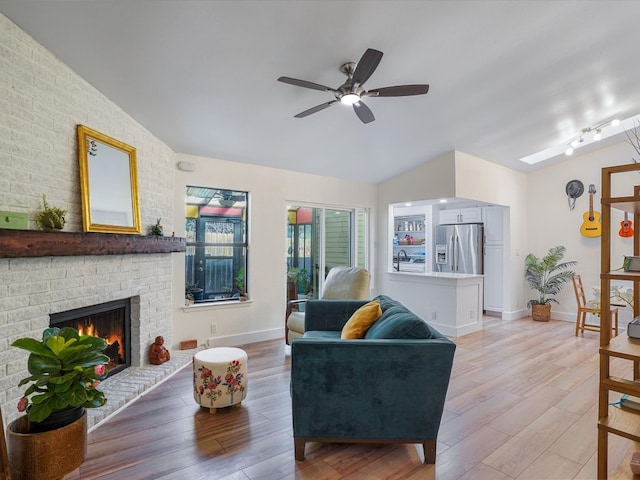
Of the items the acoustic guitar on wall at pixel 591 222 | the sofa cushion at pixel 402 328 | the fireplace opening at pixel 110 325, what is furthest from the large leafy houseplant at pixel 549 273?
the fireplace opening at pixel 110 325

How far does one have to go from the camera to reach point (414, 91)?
103 inches

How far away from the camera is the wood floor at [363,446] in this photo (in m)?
2.02

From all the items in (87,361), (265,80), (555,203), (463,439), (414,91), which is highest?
(265,80)

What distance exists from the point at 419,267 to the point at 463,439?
4.58 meters

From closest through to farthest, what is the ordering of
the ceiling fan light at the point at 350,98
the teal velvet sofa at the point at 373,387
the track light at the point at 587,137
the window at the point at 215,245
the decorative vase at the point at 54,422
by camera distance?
the decorative vase at the point at 54,422
the teal velvet sofa at the point at 373,387
the ceiling fan light at the point at 350,98
the window at the point at 215,245
the track light at the point at 587,137

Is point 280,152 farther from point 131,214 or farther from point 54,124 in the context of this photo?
point 54,124

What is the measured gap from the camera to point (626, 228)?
5.39 m

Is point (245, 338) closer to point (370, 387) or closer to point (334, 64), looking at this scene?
point (370, 387)

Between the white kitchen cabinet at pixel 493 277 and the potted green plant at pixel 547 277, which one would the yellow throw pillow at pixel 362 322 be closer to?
the white kitchen cabinet at pixel 493 277

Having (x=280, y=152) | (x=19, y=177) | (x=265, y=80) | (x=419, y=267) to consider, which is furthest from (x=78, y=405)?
(x=419, y=267)

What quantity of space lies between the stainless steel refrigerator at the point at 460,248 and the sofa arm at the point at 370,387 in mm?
4834

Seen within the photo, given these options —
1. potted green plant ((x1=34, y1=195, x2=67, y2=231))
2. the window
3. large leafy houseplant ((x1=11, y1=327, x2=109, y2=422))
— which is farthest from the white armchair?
potted green plant ((x1=34, y1=195, x2=67, y2=231))

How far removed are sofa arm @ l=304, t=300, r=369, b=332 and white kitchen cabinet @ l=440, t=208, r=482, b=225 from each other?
4229 millimetres

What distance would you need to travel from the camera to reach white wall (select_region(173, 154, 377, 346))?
4.16 metres
